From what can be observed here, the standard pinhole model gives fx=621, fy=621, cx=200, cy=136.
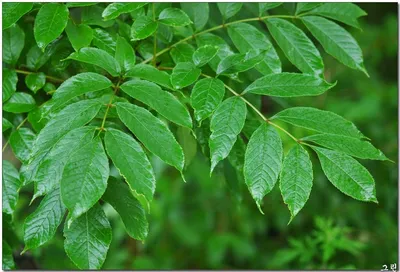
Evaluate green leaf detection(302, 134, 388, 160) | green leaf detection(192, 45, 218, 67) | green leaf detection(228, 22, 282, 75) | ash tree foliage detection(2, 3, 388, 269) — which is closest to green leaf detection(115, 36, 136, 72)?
ash tree foliage detection(2, 3, 388, 269)

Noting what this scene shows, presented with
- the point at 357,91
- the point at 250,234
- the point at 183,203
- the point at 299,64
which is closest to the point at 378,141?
the point at 357,91

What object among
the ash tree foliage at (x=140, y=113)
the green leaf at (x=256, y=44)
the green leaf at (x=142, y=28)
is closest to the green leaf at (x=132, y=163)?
the ash tree foliage at (x=140, y=113)

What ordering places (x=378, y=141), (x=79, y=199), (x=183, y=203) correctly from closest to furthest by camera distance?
(x=79, y=199) → (x=183, y=203) → (x=378, y=141)

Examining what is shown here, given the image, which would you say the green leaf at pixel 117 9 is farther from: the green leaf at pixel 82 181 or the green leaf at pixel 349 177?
the green leaf at pixel 349 177

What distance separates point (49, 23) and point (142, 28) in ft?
0.51

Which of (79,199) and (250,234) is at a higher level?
(79,199)

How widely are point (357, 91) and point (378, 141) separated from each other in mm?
395

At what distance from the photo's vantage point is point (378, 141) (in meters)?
2.97

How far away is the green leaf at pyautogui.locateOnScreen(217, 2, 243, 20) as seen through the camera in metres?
1.21

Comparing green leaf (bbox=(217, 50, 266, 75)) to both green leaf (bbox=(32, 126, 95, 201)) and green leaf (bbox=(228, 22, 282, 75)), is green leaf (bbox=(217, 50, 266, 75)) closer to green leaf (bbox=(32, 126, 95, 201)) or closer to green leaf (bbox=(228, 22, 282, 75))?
green leaf (bbox=(228, 22, 282, 75))

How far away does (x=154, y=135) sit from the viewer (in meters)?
0.90

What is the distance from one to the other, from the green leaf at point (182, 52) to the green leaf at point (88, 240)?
319 millimetres

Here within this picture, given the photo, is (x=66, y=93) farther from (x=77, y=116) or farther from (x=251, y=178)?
(x=251, y=178)

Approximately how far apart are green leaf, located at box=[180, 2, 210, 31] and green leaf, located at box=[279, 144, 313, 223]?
37 centimetres
